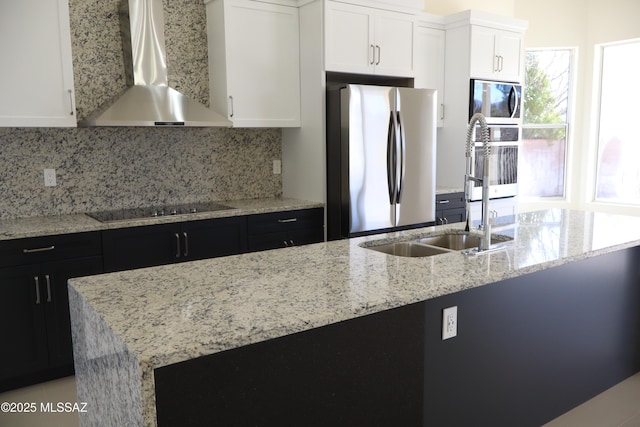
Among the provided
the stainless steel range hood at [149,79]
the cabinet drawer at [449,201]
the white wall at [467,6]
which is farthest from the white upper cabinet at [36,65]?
the white wall at [467,6]

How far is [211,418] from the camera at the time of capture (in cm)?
134

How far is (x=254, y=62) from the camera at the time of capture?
3826 millimetres

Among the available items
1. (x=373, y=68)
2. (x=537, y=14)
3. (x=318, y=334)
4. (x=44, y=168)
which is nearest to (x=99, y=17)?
(x=44, y=168)

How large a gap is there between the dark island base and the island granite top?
85mm

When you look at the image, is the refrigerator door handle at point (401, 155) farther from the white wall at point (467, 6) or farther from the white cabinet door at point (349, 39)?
the white wall at point (467, 6)

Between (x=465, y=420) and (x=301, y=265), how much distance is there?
0.90 metres

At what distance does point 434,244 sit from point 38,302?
2.26 m

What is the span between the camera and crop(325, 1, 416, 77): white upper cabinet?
12.6ft

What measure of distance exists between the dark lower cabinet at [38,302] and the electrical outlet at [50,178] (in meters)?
0.69

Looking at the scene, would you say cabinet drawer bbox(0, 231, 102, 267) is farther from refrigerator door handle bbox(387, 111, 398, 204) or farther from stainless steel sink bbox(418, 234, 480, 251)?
refrigerator door handle bbox(387, 111, 398, 204)

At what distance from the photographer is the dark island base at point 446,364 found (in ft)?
4.54

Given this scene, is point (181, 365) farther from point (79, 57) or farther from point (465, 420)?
point (79, 57)

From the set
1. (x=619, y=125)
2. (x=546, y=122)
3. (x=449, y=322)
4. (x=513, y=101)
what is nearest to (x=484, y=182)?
(x=449, y=322)

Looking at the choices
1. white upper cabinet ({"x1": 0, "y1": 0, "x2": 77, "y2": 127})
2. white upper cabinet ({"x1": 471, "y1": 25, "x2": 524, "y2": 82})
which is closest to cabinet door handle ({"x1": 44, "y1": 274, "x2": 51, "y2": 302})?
white upper cabinet ({"x1": 0, "y1": 0, "x2": 77, "y2": 127})
